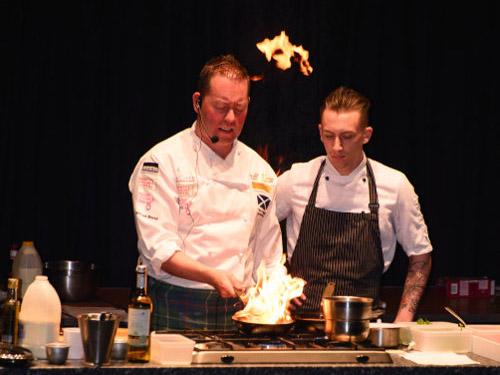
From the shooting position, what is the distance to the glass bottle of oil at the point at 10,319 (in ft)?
8.27

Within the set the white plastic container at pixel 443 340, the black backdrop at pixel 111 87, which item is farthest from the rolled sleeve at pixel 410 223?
the black backdrop at pixel 111 87

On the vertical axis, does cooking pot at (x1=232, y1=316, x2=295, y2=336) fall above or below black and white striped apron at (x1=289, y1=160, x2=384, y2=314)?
below

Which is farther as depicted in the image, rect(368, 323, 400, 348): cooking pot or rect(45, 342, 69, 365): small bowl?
rect(368, 323, 400, 348): cooking pot

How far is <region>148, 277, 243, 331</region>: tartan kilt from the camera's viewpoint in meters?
3.28

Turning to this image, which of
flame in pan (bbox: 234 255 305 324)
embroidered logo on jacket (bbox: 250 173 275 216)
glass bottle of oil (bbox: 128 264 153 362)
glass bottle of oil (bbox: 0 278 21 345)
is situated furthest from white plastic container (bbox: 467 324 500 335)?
glass bottle of oil (bbox: 0 278 21 345)

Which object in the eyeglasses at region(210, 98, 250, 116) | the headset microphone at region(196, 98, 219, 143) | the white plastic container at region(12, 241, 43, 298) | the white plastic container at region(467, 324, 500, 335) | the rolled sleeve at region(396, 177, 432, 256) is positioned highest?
the eyeglasses at region(210, 98, 250, 116)

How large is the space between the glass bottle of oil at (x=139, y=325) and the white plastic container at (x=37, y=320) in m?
0.21

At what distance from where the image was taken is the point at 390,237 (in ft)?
12.1

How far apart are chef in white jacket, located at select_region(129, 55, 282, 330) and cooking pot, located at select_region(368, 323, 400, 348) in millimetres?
607

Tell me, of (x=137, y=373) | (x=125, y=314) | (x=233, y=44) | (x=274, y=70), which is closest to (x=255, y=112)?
(x=274, y=70)

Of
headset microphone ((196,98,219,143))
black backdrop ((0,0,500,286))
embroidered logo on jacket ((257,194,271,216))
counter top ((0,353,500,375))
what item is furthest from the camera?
black backdrop ((0,0,500,286))

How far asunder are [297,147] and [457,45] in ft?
5.10

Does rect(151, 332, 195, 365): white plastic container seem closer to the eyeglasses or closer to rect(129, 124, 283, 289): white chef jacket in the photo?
rect(129, 124, 283, 289): white chef jacket

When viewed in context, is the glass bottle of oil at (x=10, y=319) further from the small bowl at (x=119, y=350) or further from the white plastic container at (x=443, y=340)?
the white plastic container at (x=443, y=340)
